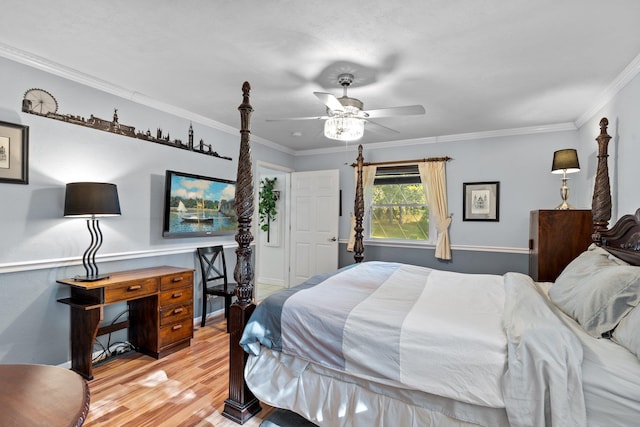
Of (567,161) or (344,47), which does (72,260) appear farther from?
(567,161)

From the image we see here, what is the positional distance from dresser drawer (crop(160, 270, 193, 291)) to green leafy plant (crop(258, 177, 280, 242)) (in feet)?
9.18

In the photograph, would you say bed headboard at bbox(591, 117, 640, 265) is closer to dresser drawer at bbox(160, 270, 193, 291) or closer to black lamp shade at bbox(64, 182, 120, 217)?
dresser drawer at bbox(160, 270, 193, 291)

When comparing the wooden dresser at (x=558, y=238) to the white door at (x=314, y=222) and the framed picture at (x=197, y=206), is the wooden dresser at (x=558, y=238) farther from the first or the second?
the framed picture at (x=197, y=206)

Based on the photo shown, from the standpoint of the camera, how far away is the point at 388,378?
5.48ft

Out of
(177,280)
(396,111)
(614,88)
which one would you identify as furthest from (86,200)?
(614,88)

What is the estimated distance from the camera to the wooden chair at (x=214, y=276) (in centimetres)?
383

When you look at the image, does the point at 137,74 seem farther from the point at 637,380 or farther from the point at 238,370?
the point at 637,380

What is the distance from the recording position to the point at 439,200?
4.62 meters

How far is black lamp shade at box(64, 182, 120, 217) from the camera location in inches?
98.3

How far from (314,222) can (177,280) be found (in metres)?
2.55

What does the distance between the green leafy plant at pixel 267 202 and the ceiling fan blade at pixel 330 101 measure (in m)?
3.66

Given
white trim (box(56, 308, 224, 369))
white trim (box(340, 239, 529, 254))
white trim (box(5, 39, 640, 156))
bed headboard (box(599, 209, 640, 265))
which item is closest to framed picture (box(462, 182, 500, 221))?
white trim (box(340, 239, 529, 254))

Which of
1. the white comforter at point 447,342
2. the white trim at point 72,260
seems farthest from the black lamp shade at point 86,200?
the white comforter at point 447,342

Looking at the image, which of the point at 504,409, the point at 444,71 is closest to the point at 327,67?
the point at 444,71
